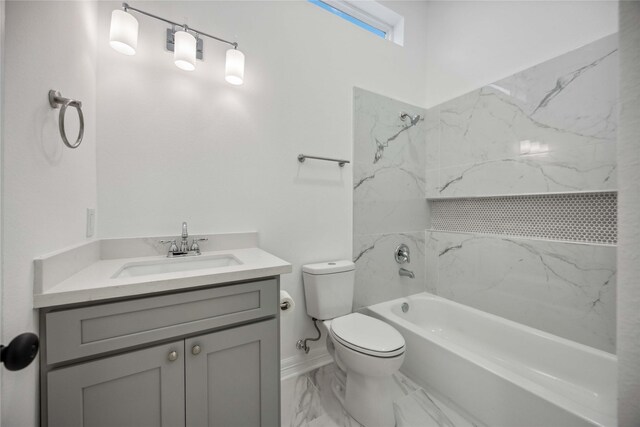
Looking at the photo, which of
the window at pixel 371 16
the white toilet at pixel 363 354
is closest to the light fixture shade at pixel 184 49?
the window at pixel 371 16

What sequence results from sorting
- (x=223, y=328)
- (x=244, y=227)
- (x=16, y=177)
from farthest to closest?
(x=244, y=227) → (x=223, y=328) → (x=16, y=177)

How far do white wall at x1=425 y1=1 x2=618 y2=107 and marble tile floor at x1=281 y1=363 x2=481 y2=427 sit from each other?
216 cm

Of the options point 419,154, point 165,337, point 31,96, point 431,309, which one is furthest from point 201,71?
point 431,309

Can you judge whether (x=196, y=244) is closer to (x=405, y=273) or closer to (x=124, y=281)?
(x=124, y=281)

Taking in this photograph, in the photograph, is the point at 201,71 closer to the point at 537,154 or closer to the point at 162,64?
the point at 162,64

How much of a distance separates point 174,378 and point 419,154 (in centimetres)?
222

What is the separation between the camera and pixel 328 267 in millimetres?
1647

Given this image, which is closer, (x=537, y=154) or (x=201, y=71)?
(x=201, y=71)

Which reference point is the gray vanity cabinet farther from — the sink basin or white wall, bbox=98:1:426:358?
white wall, bbox=98:1:426:358

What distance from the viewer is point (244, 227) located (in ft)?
4.95

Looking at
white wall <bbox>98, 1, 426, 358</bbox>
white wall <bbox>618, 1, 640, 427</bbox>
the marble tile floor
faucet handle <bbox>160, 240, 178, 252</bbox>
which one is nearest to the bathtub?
the marble tile floor

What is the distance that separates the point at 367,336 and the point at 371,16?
2470mm

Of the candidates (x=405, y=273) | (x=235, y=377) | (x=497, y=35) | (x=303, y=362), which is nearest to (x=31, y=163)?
(x=235, y=377)

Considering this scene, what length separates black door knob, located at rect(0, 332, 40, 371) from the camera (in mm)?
410
